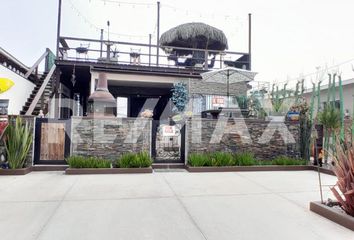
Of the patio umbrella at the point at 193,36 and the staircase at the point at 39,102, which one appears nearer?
the staircase at the point at 39,102

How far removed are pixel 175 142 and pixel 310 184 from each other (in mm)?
3550

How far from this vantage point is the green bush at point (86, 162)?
20.6ft

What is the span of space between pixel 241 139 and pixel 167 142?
2162mm

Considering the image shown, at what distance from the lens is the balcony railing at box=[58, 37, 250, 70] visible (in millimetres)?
11461

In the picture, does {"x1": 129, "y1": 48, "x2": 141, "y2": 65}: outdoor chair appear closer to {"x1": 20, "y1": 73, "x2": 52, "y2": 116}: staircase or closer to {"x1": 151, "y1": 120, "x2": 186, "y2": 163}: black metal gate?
{"x1": 20, "y1": 73, "x2": 52, "y2": 116}: staircase

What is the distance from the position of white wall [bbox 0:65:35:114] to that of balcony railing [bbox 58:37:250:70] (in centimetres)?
193

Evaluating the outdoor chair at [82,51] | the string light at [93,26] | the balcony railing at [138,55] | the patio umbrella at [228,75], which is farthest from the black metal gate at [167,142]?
the string light at [93,26]

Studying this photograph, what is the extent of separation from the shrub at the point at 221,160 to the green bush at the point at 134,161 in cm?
169

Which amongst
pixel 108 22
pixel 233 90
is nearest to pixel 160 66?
pixel 233 90

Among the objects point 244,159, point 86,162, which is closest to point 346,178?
point 244,159

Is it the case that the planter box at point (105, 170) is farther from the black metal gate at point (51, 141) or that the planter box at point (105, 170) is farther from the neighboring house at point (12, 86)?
the neighboring house at point (12, 86)

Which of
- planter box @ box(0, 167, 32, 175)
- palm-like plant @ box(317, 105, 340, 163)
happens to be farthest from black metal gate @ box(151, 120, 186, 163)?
palm-like plant @ box(317, 105, 340, 163)

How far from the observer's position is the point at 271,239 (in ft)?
8.96

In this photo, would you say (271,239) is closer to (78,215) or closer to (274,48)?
(78,215)
